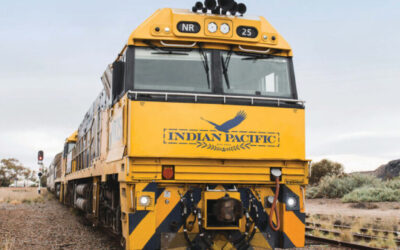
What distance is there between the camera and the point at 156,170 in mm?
5691

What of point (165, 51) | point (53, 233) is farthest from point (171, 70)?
point (53, 233)

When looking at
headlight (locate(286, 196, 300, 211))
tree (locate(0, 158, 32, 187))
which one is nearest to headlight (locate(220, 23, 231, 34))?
headlight (locate(286, 196, 300, 211))

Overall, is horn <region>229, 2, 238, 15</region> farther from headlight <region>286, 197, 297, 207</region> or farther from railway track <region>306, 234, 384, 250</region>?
railway track <region>306, 234, 384, 250</region>

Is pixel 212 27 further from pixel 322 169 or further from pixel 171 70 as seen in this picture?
pixel 322 169

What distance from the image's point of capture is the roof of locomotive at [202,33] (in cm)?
604

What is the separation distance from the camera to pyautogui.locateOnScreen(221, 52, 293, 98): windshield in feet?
20.3

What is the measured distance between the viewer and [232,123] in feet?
19.4

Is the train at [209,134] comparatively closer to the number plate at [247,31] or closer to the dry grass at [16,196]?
the number plate at [247,31]

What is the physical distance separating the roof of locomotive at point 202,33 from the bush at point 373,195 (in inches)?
548

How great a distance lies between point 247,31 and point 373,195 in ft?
48.8

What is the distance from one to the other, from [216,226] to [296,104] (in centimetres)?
198

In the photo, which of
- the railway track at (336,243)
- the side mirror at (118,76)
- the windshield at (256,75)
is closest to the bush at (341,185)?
the railway track at (336,243)

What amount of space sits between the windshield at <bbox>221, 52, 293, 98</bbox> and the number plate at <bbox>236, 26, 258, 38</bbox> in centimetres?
27

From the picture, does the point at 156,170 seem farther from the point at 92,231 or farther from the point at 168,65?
the point at 92,231
